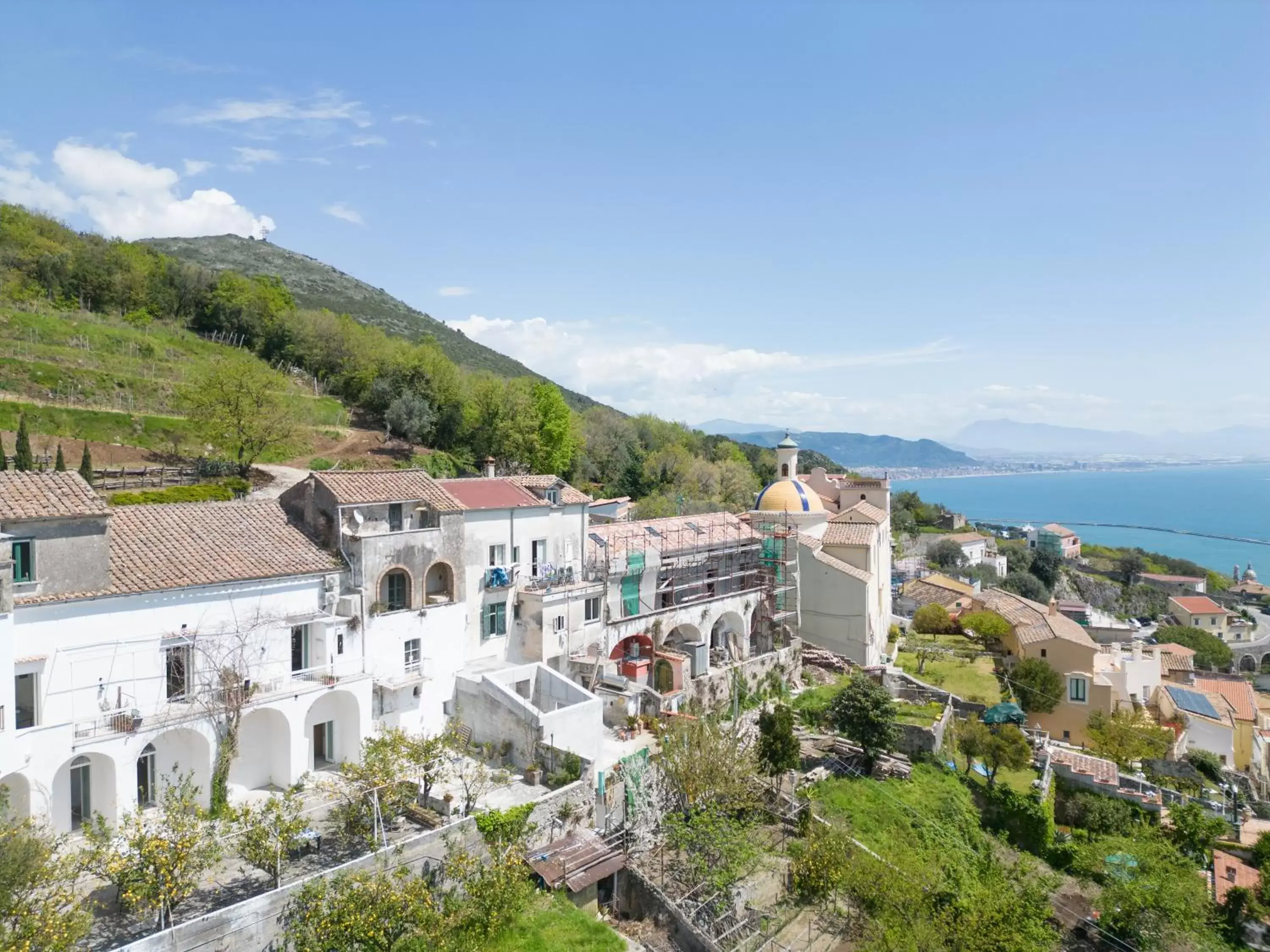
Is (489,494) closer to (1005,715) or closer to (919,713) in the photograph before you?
(919,713)

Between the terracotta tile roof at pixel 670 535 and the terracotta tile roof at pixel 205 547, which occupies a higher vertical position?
the terracotta tile roof at pixel 205 547

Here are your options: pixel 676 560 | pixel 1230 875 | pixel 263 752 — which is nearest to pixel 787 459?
pixel 676 560

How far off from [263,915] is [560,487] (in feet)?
62.0

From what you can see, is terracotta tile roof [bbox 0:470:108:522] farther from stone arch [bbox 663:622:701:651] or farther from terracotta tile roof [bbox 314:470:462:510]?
stone arch [bbox 663:622:701:651]

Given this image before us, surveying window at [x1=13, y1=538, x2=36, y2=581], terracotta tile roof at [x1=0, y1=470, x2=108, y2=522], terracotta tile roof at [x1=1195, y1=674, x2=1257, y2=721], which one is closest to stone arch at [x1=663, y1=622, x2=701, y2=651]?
terracotta tile roof at [x1=0, y1=470, x2=108, y2=522]

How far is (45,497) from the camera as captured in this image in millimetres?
18859

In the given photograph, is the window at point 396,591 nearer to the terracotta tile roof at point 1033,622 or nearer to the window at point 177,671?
the window at point 177,671

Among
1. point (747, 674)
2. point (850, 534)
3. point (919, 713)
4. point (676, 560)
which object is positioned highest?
point (850, 534)

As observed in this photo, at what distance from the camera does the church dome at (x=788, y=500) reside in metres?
46.0

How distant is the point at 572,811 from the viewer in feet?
74.1

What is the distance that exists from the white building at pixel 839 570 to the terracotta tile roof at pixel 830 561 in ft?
0.14

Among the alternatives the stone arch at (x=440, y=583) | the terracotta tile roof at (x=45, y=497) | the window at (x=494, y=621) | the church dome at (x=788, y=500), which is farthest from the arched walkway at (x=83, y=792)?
the church dome at (x=788, y=500)

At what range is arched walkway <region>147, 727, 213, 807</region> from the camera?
20.0 metres

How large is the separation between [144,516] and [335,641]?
6411mm
